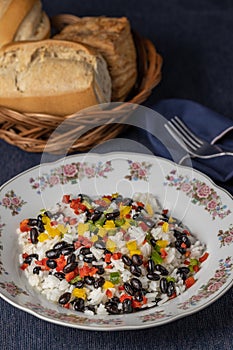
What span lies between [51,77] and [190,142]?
53cm

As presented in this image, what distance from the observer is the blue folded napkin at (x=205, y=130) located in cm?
219

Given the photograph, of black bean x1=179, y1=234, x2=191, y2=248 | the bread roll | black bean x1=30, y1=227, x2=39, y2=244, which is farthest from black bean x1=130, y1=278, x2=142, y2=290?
the bread roll

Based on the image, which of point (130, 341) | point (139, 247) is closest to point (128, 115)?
point (139, 247)

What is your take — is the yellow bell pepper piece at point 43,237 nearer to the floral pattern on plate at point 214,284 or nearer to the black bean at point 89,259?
the black bean at point 89,259

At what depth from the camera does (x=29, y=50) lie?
90.0 inches

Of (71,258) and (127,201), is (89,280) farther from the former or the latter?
(127,201)

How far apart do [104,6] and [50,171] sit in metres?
1.40

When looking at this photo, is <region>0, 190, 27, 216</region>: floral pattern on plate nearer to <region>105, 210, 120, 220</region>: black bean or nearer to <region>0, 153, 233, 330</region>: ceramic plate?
<region>0, 153, 233, 330</region>: ceramic plate

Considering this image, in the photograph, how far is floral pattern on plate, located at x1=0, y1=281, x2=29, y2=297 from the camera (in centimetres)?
161

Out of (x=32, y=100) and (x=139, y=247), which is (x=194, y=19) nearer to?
(x=32, y=100)

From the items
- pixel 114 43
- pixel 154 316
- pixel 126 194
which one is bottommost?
pixel 126 194

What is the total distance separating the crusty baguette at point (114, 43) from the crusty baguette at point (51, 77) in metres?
0.09

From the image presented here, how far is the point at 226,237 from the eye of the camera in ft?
5.87

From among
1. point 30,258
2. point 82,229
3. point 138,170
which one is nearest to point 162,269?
point 82,229
